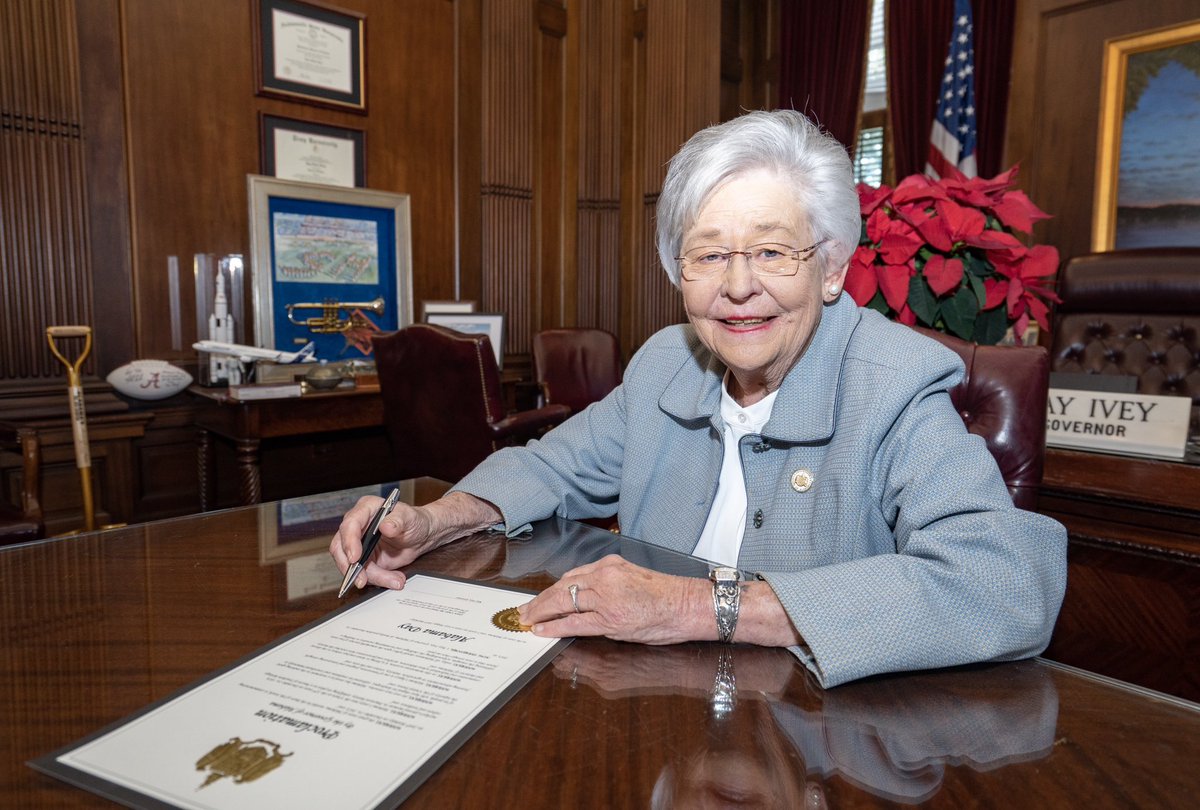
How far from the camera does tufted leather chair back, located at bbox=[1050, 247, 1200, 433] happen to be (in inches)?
104

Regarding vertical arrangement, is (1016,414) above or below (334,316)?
below


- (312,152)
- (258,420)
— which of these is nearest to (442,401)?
(258,420)

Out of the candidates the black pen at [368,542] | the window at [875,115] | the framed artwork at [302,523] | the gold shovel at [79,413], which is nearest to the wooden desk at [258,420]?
the gold shovel at [79,413]

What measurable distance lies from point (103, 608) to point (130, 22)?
11.4ft

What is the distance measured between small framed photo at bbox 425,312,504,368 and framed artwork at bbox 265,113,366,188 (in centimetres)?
86

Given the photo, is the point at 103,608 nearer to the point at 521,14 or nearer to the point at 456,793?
the point at 456,793

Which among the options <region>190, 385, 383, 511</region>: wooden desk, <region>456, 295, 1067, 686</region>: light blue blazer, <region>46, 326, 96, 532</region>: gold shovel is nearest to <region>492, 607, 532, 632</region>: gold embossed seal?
<region>456, 295, 1067, 686</region>: light blue blazer

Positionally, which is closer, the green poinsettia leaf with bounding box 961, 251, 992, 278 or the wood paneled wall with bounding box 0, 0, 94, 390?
the green poinsettia leaf with bounding box 961, 251, 992, 278

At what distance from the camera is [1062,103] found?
4.40 metres

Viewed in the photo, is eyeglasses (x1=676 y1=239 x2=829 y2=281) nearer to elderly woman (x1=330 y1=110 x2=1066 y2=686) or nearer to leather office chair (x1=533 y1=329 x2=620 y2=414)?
elderly woman (x1=330 y1=110 x2=1066 y2=686)

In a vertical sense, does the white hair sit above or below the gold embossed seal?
above

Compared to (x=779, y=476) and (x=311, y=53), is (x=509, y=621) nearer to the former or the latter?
(x=779, y=476)

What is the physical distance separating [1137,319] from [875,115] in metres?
3.23

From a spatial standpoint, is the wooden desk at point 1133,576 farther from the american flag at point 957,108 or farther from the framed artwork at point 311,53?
the framed artwork at point 311,53
